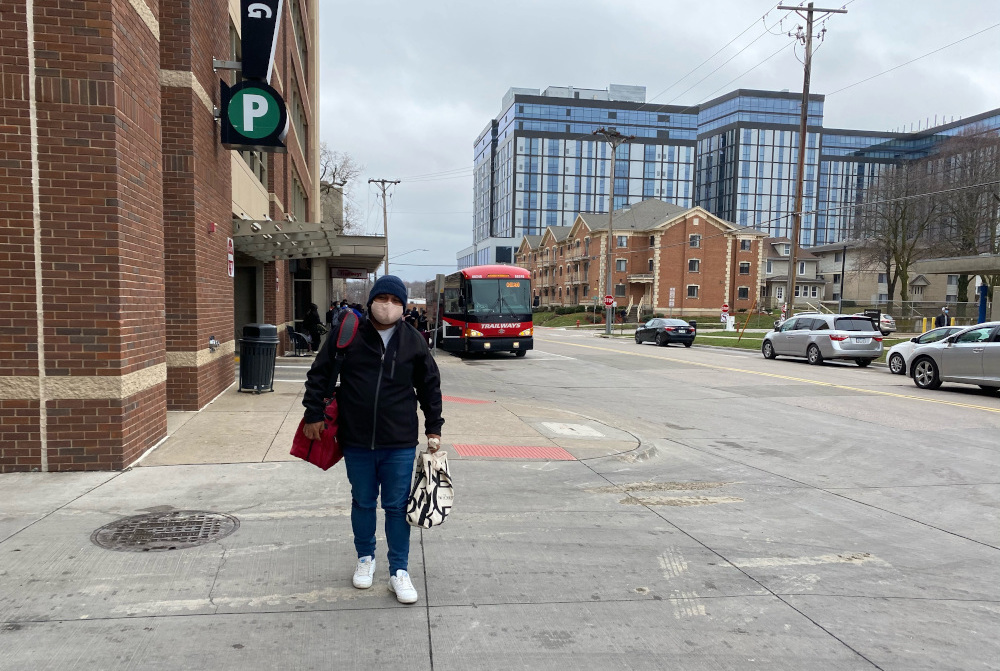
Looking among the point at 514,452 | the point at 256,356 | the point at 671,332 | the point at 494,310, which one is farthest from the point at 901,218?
the point at 514,452

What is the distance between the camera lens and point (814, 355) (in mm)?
22078

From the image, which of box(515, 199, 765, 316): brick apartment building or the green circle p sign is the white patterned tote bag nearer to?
the green circle p sign

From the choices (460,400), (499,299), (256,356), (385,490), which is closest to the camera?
(385,490)

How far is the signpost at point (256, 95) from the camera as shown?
968cm

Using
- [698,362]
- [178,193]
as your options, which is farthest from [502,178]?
[178,193]

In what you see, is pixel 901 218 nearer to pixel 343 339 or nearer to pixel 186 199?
pixel 186 199

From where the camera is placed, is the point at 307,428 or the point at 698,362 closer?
the point at 307,428

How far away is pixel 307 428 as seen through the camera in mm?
3580

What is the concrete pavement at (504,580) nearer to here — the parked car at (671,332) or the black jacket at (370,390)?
the black jacket at (370,390)

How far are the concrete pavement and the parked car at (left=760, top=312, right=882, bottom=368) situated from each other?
653 inches

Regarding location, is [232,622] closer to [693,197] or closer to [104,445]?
[104,445]

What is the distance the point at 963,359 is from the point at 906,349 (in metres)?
4.42

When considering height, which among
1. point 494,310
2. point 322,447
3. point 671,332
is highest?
point 494,310

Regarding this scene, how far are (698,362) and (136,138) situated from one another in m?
18.8
